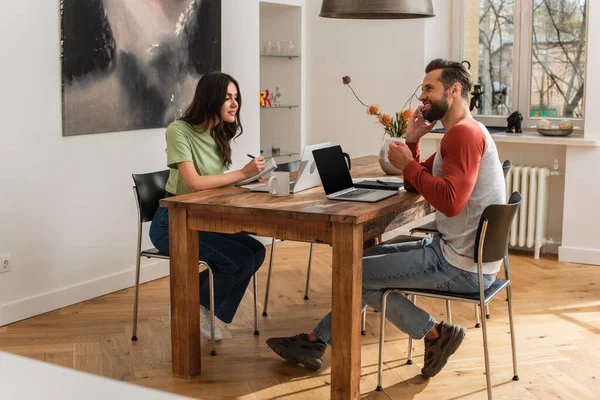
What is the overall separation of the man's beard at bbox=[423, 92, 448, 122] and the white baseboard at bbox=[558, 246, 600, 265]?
273 centimetres

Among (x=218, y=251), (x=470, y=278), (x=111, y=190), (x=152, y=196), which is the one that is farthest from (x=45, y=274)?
(x=470, y=278)

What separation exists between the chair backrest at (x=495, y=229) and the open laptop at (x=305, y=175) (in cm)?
83

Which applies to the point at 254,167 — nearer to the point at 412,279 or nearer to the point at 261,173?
the point at 261,173

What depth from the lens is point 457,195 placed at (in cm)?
312

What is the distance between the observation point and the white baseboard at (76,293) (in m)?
4.34

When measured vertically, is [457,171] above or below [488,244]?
above

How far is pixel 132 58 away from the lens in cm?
489

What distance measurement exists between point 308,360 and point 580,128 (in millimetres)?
3285

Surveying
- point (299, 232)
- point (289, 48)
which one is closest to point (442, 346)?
point (299, 232)

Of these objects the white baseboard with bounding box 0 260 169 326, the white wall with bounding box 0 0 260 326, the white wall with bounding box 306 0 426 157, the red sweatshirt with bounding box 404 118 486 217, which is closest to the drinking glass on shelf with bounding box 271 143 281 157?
the white wall with bounding box 306 0 426 157

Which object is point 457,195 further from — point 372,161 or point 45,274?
point 45,274

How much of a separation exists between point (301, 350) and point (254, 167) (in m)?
0.85

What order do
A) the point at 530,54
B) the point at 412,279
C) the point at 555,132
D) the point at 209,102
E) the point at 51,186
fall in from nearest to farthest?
1. the point at 412,279
2. the point at 209,102
3. the point at 51,186
4. the point at 555,132
5. the point at 530,54

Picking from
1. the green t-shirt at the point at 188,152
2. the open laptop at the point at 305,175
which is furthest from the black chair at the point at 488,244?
the green t-shirt at the point at 188,152
